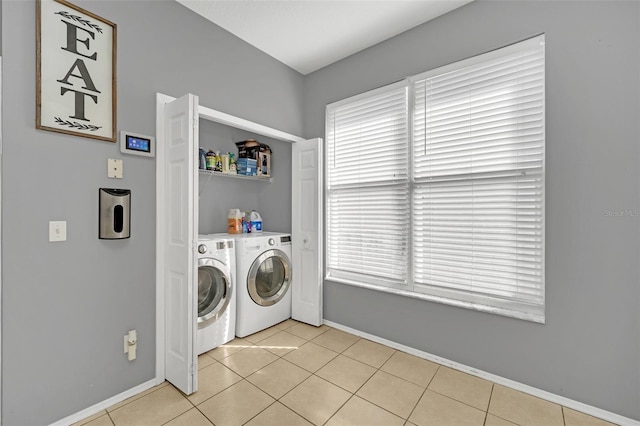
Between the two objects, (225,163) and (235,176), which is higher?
(225,163)

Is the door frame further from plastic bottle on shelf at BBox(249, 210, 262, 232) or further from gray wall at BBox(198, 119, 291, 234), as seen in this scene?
plastic bottle on shelf at BBox(249, 210, 262, 232)

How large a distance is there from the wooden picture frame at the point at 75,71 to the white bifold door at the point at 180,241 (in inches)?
14.0

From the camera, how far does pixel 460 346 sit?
2.15 metres

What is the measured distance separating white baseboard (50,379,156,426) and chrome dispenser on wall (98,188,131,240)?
1005 mm

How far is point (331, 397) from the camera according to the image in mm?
1827

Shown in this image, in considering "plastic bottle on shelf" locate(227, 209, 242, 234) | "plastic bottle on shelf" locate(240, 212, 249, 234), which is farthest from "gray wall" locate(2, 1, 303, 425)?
"plastic bottle on shelf" locate(240, 212, 249, 234)

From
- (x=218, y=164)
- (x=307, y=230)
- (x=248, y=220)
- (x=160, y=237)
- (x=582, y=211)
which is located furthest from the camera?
(x=248, y=220)

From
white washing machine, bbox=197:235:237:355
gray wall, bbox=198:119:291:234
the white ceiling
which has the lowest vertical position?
white washing machine, bbox=197:235:237:355

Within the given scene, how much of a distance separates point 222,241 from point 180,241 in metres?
0.62

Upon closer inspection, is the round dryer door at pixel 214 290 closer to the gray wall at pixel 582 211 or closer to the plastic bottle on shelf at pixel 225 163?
the plastic bottle on shelf at pixel 225 163

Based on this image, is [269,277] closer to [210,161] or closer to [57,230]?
[210,161]

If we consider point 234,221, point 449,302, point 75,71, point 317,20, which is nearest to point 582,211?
point 449,302

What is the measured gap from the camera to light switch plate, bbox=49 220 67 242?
1545 millimetres

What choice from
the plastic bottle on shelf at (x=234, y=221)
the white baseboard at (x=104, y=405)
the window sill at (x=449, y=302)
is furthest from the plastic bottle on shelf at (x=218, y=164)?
the white baseboard at (x=104, y=405)
